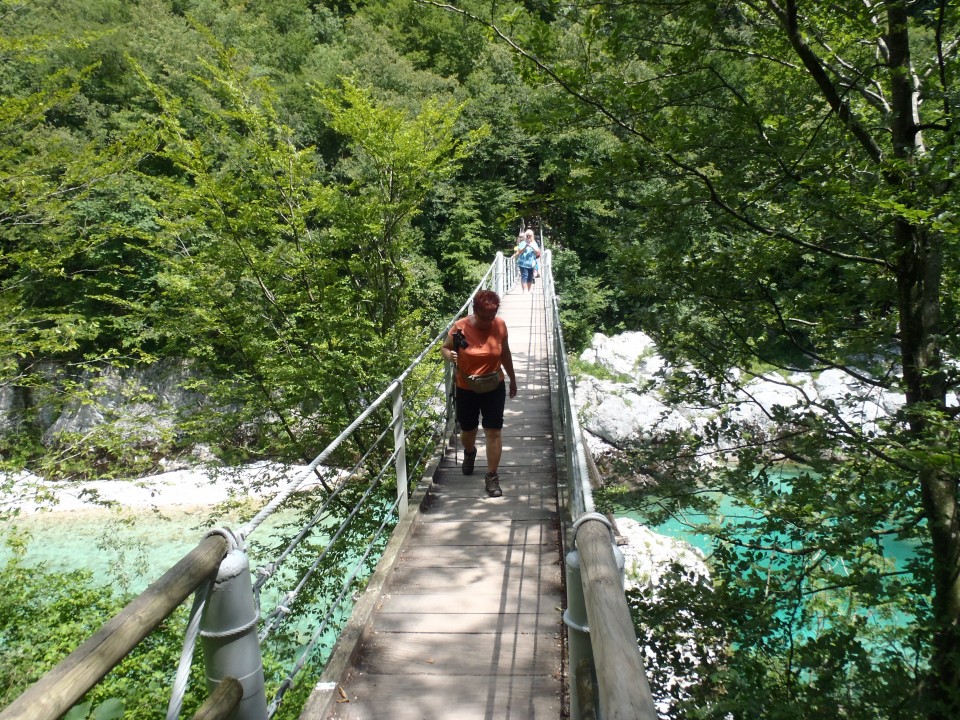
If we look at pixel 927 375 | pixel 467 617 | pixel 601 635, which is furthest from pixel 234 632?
pixel 927 375

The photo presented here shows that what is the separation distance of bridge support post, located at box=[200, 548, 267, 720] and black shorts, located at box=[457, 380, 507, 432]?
317 cm

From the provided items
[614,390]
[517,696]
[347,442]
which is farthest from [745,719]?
[614,390]

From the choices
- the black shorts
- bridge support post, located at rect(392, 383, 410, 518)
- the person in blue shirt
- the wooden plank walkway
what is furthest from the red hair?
the person in blue shirt

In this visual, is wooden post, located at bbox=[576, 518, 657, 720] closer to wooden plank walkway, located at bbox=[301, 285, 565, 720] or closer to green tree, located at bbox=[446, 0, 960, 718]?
wooden plank walkway, located at bbox=[301, 285, 565, 720]

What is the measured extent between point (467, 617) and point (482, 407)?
6.20 ft

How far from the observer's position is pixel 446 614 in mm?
3291

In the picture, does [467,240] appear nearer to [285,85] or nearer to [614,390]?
[614,390]

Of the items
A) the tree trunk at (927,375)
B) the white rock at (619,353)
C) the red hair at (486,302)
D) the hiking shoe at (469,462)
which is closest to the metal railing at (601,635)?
the tree trunk at (927,375)

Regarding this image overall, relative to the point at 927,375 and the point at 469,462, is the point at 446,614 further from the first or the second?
the point at 927,375

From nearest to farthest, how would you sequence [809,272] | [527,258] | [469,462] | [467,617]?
[467,617]
[809,272]
[469,462]
[527,258]

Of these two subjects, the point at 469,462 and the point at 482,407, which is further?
the point at 469,462

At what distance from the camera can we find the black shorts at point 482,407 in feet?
15.9

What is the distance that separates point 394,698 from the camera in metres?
2.65

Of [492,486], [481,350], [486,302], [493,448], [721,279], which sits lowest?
[492,486]
